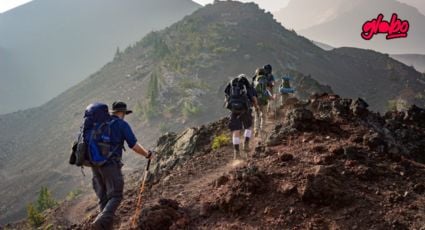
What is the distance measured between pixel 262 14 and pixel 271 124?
10585cm

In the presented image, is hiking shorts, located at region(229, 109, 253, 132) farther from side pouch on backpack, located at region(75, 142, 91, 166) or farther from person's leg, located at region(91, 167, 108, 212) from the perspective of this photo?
side pouch on backpack, located at region(75, 142, 91, 166)

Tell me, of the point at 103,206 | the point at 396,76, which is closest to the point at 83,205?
the point at 103,206

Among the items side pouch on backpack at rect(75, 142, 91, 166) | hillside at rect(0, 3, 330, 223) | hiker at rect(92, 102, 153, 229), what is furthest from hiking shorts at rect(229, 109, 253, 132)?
hillside at rect(0, 3, 330, 223)

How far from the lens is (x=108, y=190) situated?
20.1 ft

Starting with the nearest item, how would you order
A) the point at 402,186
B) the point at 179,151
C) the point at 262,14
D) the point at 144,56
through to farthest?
1. the point at 402,186
2. the point at 179,151
3. the point at 144,56
4. the point at 262,14

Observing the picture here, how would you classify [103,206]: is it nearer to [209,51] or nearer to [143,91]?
[143,91]

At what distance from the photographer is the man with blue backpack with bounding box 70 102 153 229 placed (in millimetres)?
5988

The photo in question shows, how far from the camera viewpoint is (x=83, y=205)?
25.2m

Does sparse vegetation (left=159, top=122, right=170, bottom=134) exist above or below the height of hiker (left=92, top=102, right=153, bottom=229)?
below

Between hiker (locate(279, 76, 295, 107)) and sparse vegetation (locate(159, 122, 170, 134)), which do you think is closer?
hiker (locate(279, 76, 295, 107))

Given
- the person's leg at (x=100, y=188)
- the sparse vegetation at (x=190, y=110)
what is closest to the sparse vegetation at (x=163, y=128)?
the sparse vegetation at (x=190, y=110)

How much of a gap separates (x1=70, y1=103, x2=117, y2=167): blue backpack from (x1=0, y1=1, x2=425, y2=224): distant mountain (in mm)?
44490

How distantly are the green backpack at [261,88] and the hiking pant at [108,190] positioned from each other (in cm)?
667

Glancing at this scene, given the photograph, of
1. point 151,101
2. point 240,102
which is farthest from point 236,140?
point 151,101
